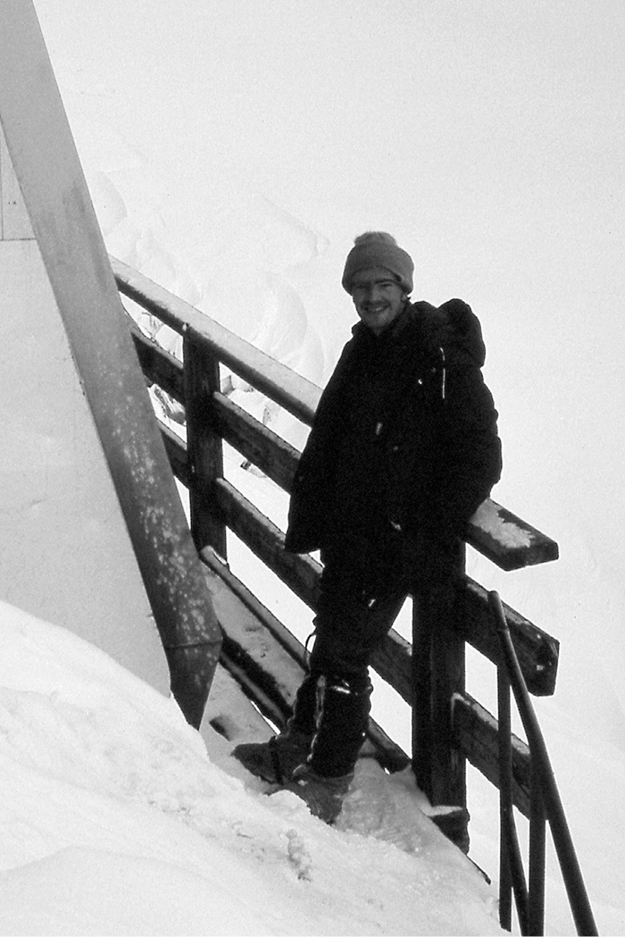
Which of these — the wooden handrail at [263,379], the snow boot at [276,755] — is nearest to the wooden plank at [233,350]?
the wooden handrail at [263,379]

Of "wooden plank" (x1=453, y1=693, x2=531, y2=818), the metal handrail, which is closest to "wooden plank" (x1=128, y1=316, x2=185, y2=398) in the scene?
"wooden plank" (x1=453, y1=693, x2=531, y2=818)

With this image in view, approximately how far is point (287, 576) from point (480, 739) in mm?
966

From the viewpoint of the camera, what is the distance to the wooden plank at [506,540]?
245 centimetres

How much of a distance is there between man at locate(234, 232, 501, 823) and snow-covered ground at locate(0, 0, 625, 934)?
0.98 ft

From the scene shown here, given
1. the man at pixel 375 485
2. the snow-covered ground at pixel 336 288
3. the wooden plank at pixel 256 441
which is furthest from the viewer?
the wooden plank at pixel 256 441

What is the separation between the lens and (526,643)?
258cm

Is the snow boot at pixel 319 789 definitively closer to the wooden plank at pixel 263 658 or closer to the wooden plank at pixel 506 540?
the wooden plank at pixel 263 658

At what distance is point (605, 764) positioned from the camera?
36.8ft

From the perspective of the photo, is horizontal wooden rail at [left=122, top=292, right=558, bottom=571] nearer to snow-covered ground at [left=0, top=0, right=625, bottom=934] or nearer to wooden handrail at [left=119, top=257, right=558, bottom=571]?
wooden handrail at [left=119, top=257, right=558, bottom=571]

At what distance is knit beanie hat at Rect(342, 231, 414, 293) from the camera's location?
9.09ft

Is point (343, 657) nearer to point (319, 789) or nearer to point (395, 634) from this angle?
point (395, 634)

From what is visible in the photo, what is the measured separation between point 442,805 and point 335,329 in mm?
19570

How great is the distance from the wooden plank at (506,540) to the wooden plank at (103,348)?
84 cm

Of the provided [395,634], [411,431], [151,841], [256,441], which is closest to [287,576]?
[256,441]
